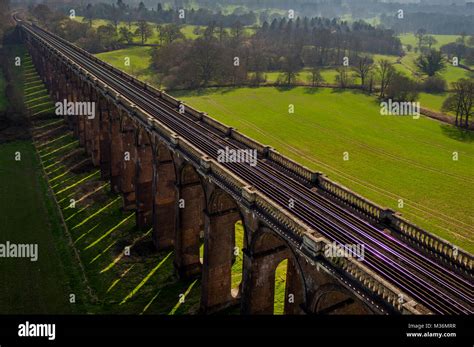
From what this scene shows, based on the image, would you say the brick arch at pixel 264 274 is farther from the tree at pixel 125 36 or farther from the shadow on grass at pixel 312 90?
the tree at pixel 125 36

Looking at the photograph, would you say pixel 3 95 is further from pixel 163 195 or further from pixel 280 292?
pixel 280 292

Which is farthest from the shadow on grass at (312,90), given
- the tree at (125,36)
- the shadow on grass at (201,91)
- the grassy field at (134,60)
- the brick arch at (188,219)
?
the brick arch at (188,219)

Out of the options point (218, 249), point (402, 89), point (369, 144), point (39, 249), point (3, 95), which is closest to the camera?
point (218, 249)

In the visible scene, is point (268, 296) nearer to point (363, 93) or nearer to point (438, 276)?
point (438, 276)

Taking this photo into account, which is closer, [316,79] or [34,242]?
[34,242]

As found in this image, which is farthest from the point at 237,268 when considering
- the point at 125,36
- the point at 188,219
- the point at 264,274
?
the point at 125,36

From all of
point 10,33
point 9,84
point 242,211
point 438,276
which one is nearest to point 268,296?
point 242,211
